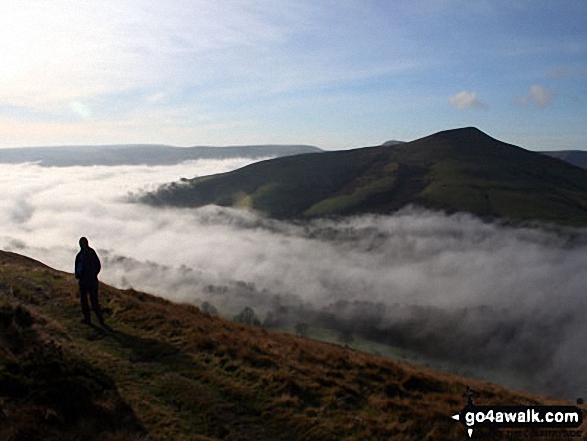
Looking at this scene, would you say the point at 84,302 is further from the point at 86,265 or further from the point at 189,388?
the point at 189,388

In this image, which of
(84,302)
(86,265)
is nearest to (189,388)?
(84,302)

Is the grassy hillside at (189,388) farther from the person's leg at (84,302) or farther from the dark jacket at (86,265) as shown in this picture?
the dark jacket at (86,265)

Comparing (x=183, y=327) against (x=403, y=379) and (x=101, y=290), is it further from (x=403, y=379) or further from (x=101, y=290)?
(x=403, y=379)

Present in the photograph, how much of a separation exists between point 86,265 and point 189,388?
943 centimetres

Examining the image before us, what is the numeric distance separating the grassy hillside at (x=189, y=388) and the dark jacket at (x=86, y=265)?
2402mm

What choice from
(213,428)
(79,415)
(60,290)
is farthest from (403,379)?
(60,290)

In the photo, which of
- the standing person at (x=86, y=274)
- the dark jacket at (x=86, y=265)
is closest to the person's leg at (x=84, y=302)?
the standing person at (x=86, y=274)

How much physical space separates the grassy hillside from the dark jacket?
2402mm

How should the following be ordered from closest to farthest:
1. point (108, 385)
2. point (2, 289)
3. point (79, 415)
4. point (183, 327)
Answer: point (79, 415)
point (108, 385)
point (183, 327)
point (2, 289)

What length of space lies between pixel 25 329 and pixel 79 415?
771cm

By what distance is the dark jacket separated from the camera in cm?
2028

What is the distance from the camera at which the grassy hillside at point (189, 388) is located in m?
11.4

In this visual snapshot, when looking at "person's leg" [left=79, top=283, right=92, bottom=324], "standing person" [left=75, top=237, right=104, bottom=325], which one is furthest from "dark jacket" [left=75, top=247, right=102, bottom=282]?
"person's leg" [left=79, top=283, right=92, bottom=324]

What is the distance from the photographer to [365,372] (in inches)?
757
